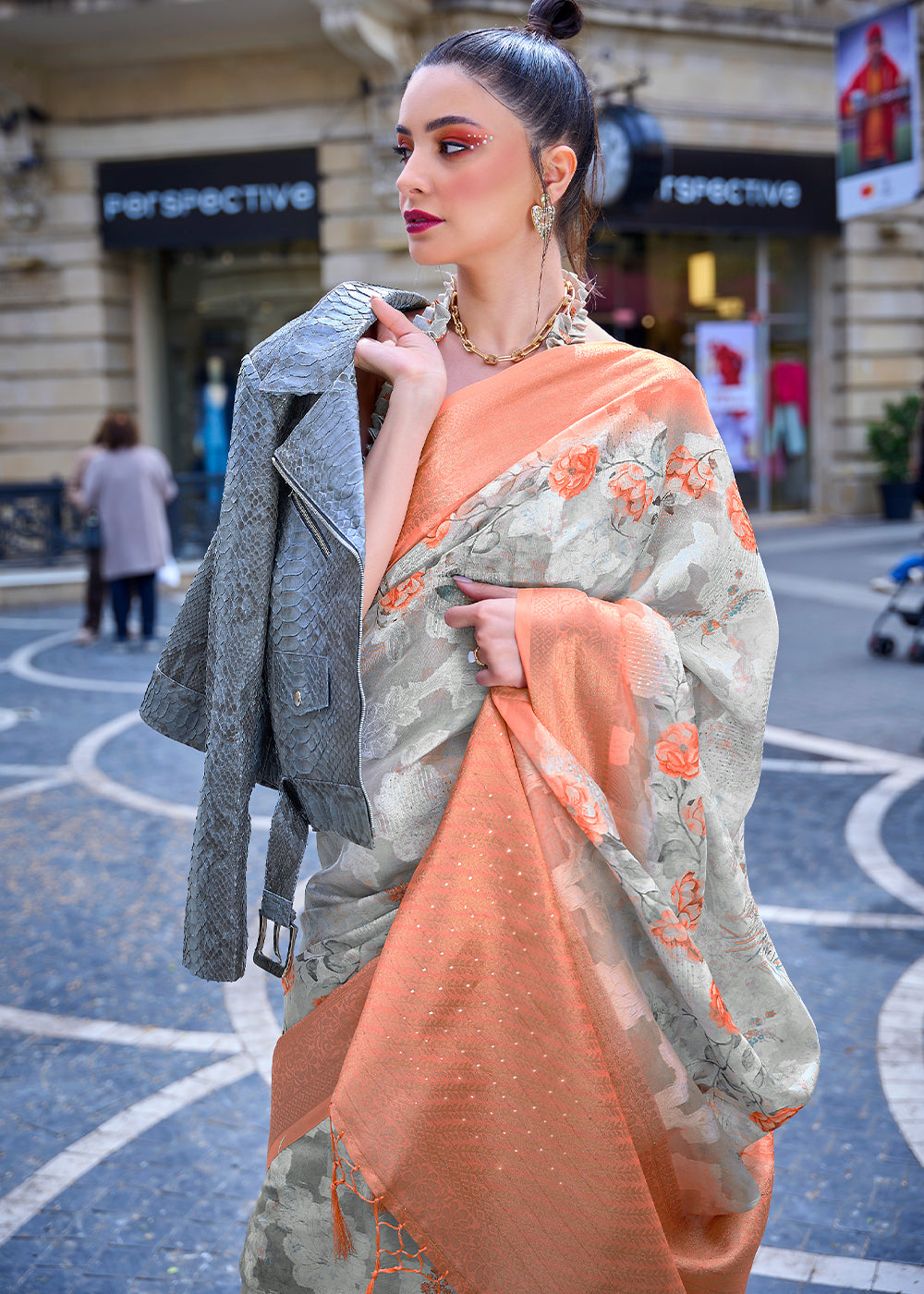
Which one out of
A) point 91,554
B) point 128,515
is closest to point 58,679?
point 128,515

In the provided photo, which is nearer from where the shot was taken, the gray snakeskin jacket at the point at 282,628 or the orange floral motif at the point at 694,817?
the gray snakeskin jacket at the point at 282,628

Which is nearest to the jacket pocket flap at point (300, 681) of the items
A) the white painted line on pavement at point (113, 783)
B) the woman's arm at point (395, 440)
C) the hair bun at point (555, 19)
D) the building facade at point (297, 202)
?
the woman's arm at point (395, 440)

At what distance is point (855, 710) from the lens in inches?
297

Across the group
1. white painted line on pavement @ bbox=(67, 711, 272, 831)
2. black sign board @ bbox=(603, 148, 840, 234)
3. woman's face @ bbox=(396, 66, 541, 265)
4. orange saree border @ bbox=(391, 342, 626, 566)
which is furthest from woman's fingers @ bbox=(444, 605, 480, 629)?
black sign board @ bbox=(603, 148, 840, 234)

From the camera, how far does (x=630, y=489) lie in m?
1.91

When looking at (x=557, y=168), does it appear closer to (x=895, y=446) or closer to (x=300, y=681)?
(x=300, y=681)

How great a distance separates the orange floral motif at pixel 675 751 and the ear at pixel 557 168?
2.79 feet

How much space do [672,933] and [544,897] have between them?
210mm

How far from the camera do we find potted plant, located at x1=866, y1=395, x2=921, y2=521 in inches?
676

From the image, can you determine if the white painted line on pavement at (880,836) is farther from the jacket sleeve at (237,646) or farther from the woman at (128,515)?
the woman at (128,515)

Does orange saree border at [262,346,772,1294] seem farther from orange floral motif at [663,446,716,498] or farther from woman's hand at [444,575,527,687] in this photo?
orange floral motif at [663,446,716,498]

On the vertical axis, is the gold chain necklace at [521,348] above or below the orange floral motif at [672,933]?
above

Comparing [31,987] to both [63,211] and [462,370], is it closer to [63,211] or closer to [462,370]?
[462,370]

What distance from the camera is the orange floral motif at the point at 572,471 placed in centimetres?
187
